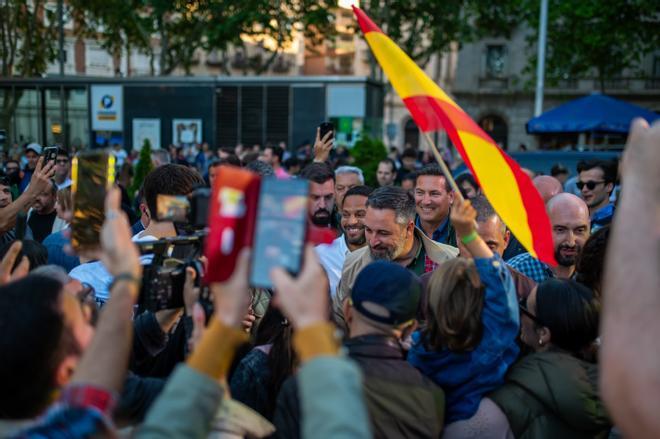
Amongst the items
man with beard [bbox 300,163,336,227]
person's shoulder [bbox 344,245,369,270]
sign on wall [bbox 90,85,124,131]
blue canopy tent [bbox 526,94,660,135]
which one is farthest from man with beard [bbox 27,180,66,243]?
sign on wall [bbox 90,85,124,131]

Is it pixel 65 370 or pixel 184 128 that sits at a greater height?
pixel 184 128

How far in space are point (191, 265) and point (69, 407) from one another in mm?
822

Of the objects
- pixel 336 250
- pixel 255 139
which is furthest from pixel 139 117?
pixel 336 250

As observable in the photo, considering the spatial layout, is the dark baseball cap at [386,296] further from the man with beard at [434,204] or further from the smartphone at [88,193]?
the man with beard at [434,204]

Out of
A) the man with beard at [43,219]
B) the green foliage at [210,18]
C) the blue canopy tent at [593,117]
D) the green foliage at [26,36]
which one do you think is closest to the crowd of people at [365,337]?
the man with beard at [43,219]

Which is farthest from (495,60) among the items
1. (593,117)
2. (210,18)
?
(593,117)

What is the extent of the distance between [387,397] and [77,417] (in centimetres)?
105

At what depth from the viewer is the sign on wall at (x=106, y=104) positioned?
20.4 metres

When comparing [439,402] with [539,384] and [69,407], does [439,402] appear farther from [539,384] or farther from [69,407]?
[69,407]

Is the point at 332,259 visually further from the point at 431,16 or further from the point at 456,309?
the point at 431,16

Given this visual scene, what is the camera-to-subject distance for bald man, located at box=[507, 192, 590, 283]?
13.4ft

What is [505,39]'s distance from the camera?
112 feet

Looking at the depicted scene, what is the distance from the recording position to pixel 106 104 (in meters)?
20.4

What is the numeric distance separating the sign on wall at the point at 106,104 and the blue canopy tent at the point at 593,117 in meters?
12.3
